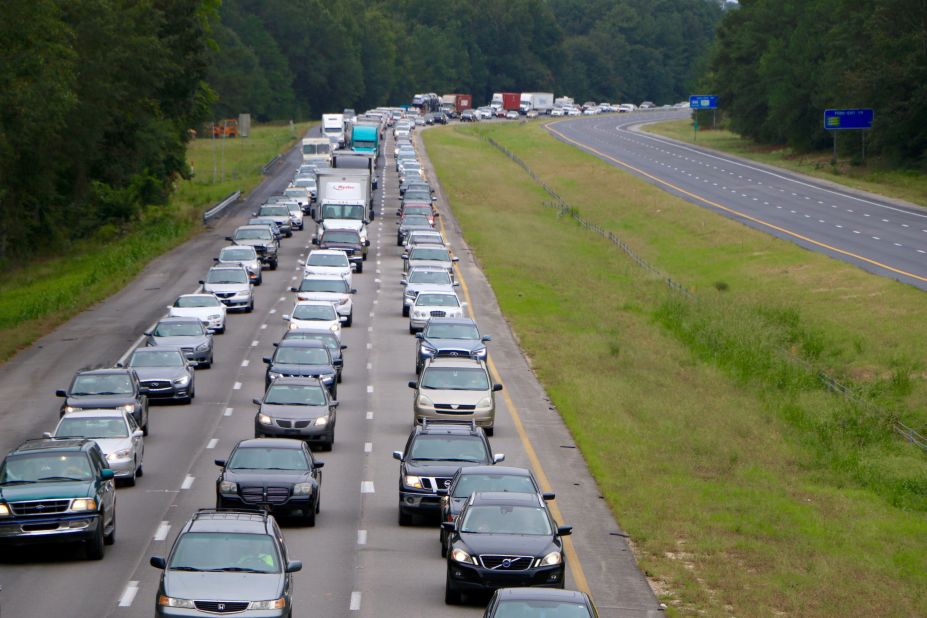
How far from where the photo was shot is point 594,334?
44.8 m

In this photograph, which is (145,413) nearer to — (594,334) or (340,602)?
(340,602)

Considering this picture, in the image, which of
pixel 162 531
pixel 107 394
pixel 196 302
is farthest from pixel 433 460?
pixel 196 302

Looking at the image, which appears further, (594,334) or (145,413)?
(594,334)

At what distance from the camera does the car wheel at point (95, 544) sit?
1872cm

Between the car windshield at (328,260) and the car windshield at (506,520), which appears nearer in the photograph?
the car windshield at (506,520)

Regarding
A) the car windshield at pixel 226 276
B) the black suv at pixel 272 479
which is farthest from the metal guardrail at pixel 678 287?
the car windshield at pixel 226 276

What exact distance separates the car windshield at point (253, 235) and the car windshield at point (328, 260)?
8330 mm

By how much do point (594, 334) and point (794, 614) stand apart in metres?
27.2

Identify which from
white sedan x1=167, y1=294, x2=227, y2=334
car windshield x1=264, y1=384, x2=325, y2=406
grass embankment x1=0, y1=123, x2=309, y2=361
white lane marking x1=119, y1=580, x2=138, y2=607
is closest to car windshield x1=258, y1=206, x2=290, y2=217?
grass embankment x1=0, y1=123, x2=309, y2=361

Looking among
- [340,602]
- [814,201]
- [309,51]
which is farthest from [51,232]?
[309,51]

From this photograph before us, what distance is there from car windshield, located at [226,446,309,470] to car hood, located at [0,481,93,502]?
110 inches

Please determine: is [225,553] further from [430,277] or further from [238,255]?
[238,255]

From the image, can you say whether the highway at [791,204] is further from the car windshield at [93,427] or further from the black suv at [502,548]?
the black suv at [502,548]

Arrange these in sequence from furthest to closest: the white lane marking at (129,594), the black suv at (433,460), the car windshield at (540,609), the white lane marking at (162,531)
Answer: the black suv at (433,460) < the white lane marking at (162,531) < the white lane marking at (129,594) < the car windshield at (540,609)
